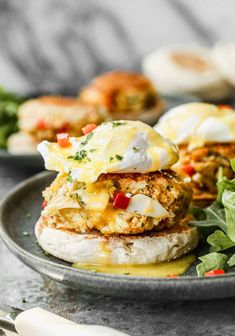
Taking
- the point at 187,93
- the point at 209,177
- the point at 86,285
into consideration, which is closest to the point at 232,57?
the point at 187,93

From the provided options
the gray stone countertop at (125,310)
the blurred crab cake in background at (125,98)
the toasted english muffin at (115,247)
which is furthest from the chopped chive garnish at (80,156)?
the blurred crab cake in background at (125,98)

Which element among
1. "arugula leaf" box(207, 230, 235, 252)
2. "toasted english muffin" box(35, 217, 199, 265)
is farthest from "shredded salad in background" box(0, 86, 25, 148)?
"arugula leaf" box(207, 230, 235, 252)

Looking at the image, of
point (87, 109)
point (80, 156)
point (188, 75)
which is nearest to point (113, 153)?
point (80, 156)

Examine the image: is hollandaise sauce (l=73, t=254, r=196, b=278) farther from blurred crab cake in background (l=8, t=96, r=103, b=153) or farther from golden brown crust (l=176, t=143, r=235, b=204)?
blurred crab cake in background (l=8, t=96, r=103, b=153)

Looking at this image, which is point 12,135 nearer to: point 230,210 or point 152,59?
point 152,59

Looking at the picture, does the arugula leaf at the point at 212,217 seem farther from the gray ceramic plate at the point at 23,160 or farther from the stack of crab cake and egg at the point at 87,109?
the stack of crab cake and egg at the point at 87,109

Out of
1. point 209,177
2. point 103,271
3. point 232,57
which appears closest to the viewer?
point 103,271
